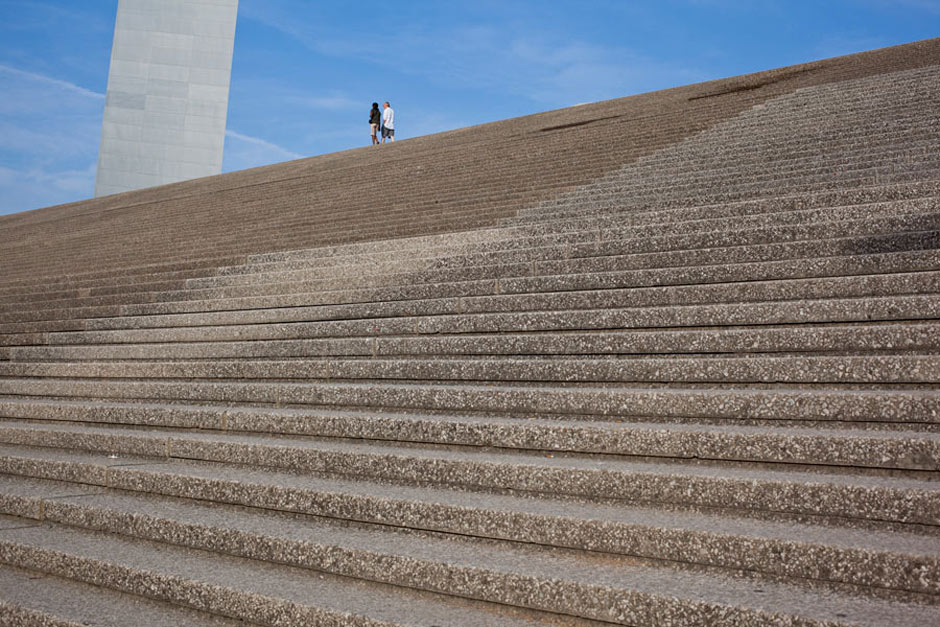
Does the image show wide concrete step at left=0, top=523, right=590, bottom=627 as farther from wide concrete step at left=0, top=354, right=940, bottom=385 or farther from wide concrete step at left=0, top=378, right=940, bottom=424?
wide concrete step at left=0, top=354, right=940, bottom=385

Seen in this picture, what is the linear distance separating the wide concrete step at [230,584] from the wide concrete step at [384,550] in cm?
4

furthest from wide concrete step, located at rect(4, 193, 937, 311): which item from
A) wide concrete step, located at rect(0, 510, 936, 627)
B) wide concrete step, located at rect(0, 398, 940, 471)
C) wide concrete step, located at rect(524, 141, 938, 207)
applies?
wide concrete step, located at rect(0, 510, 936, 627)

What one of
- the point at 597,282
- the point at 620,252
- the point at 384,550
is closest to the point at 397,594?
the point at 384,550

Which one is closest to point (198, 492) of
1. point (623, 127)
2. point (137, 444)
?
point (137, 444)

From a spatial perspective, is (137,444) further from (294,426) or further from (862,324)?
(862,324)

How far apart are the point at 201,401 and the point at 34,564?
1.57m

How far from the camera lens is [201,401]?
4.46 meters

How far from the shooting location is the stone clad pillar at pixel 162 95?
26031mm

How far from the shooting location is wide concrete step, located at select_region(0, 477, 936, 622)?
7.14ft

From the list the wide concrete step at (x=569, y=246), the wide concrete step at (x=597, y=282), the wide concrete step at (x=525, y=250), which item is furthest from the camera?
the wide concrete step at (x=525, y=250)

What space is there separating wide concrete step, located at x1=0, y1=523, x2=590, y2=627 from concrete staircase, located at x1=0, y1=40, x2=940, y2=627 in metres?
0.01

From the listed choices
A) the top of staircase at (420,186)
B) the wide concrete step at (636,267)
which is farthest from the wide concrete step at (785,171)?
the wide concrete step at (636,267)

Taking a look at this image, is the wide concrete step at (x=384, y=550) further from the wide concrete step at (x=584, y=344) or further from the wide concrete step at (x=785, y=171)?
the wide concrete step at (x=785, y=171)

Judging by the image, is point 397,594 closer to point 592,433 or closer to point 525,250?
point 592,433
